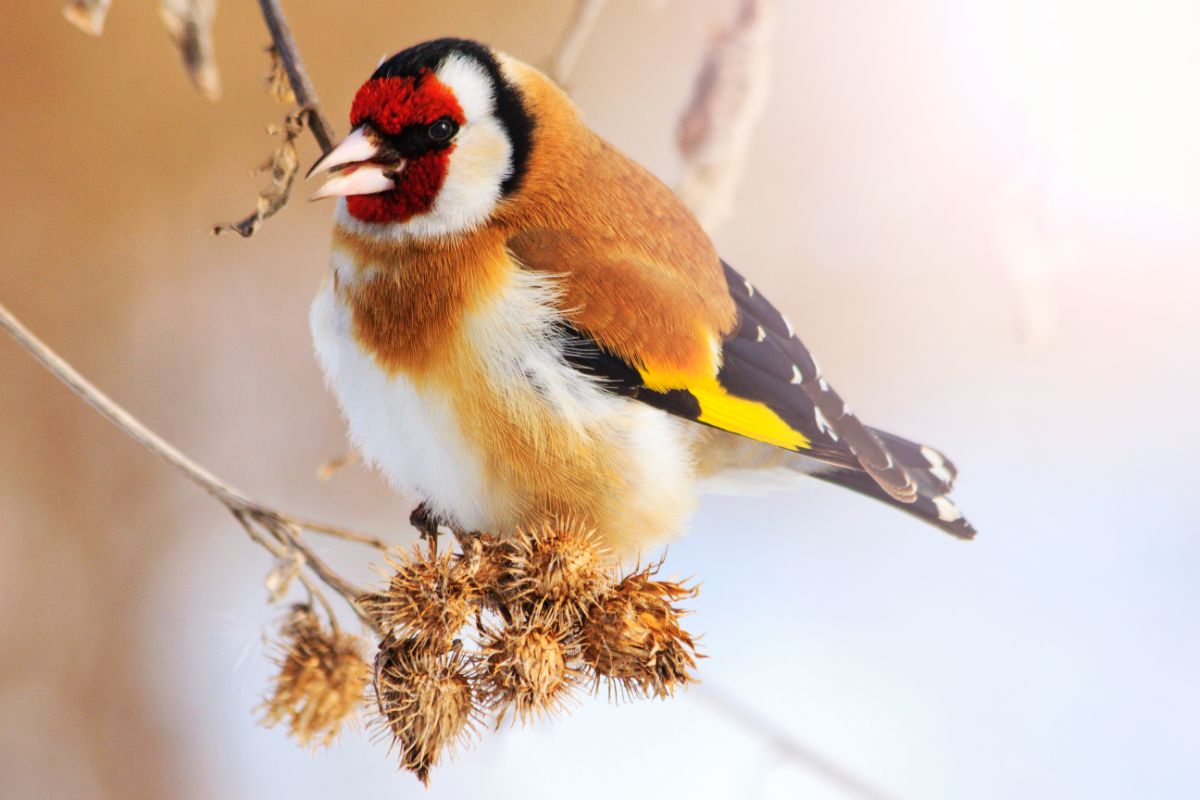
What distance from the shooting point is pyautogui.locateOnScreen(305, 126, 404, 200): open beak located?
56 cm

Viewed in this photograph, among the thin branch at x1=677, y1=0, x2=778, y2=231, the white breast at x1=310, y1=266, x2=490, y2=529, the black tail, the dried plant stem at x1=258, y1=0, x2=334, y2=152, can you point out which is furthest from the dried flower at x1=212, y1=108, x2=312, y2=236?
the black tail

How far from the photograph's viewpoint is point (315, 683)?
0.70 metres

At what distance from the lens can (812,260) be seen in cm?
124

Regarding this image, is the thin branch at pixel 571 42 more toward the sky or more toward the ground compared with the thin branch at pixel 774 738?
more toward the sky

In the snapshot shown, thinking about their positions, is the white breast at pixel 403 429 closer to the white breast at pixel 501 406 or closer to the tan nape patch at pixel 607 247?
the white breast at pixel 501 406

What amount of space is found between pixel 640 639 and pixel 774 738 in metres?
0.38

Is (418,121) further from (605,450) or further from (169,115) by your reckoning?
(169,115)

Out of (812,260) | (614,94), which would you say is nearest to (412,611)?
(614,94)

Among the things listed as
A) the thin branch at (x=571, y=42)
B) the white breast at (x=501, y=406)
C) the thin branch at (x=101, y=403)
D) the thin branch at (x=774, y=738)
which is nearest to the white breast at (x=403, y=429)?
the white breast at (x=501, y=406)

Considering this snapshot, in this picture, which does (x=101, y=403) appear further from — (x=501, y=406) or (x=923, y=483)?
(x=923, y=483)

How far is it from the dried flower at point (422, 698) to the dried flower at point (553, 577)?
5cm

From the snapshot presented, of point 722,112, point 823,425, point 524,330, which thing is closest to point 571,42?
point 722,112

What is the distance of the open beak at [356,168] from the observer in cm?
56

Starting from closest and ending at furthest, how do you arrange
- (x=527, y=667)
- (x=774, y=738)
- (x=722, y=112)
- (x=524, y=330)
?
1. (x=527, y=667)
2. (x=524, y=330)
3. (x=722, y=112)
4. (x=774, y=738)
